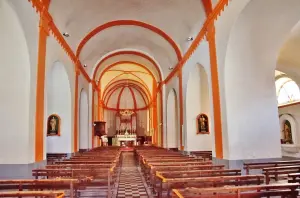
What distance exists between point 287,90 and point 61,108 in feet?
38.6

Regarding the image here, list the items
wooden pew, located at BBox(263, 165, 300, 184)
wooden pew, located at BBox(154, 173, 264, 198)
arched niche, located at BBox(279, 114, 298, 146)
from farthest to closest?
arched niche, located at BBox(279, 114, 298, 146), wooden pew, located at BBox(263, 165, 300, 184), wooden pew, located at BBox(154, 173, 264, 198)

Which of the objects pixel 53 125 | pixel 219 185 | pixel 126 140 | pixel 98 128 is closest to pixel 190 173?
pixel 219 185

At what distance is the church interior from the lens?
16.6 ft

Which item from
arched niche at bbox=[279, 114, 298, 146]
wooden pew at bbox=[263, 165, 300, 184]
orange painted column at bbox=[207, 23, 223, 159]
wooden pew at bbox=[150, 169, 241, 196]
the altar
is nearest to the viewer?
wooden pew at bbox=[150, 169, 241, 196]

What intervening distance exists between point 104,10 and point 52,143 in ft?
18.0

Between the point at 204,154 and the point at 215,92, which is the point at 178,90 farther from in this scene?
the point at 215,92

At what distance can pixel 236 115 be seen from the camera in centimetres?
723

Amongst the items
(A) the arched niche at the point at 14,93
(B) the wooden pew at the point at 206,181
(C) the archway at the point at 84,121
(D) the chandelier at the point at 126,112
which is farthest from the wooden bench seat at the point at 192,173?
(D) the chandelier at the point at 126,112

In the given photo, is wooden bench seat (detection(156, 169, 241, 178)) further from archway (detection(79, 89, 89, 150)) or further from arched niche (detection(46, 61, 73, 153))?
archway (detection(79, 89, 89, 150))

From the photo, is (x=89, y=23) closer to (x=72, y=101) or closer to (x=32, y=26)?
(x=72, y=101)

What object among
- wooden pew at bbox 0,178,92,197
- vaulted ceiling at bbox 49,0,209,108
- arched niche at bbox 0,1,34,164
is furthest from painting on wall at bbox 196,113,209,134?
wooden pew at bbox 0,178,92,197

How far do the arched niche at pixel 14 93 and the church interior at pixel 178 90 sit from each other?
2cm

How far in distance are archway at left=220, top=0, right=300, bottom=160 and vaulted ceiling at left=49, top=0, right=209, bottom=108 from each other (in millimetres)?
2607

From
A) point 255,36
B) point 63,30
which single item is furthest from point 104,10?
point 255,36
